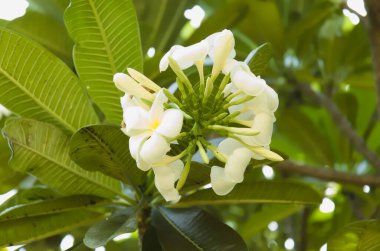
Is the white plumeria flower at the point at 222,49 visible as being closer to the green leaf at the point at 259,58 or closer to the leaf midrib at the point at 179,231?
the green leaf at the point at 259,58

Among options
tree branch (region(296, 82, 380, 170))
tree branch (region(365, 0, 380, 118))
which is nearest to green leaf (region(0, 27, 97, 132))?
tree branch (region(365, 0, 380, 118))

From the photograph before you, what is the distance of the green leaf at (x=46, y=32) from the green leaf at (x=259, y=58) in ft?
1.76

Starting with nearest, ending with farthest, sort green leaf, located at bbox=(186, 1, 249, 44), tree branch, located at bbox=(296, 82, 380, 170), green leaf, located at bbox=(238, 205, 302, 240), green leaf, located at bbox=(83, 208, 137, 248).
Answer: green leaf, located at bbox=(83, 208, 137, 248) < green leaf, located at bbox=(238, 205, 302, 240) < green leaf, located at bbox=(186, 1, 249, 44) < tree branch, located at bbox=(296, 82, 380, 170)

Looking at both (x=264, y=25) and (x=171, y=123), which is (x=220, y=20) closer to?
(x=264, y=25)

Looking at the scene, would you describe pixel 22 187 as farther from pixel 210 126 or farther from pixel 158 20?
pixel 210 126

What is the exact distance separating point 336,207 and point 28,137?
1061mm

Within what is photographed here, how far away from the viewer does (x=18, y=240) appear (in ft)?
3.17

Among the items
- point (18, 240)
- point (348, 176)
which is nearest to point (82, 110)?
point (18, 240)

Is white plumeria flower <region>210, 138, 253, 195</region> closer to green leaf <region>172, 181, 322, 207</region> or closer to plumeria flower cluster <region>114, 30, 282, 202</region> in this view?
plumeria flower cluster <region>114, 30, 282, 202</region>

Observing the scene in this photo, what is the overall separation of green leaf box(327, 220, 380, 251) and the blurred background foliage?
12.4 inches

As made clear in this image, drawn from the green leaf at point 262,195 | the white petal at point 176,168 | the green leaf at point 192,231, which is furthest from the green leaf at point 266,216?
the white petal at point 176,168

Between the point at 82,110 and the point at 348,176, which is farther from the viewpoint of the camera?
the point at 348,176

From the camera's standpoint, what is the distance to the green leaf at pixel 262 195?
1.00m

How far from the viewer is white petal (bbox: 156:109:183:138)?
65cm
